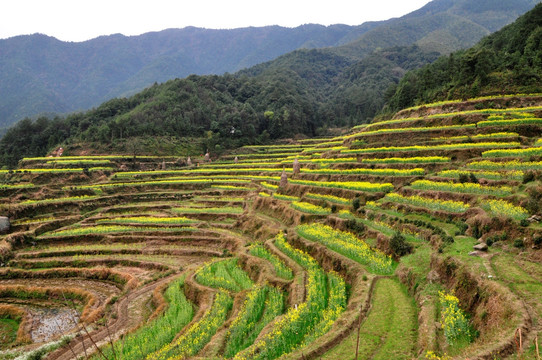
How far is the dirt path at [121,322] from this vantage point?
53.9 feet

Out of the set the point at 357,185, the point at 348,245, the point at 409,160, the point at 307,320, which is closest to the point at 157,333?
the point at 307,320

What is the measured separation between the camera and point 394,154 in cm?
3095

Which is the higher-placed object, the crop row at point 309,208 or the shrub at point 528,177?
the shrub at point 528,177

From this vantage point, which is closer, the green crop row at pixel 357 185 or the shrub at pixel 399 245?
the shrub at pixel 399 245

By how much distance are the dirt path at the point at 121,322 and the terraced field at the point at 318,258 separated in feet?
0.41

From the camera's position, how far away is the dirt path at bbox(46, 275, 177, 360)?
1642cm

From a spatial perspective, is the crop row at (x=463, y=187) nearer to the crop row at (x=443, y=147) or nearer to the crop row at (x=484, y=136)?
the crop row at (x=443, y=147)

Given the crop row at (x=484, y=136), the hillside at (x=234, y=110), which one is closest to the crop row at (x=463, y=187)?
the crop row at (x=484, y=136)

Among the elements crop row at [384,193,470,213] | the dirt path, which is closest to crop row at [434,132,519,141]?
crop row at [384,193,470,213]

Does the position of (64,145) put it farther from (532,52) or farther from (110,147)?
(532,52)

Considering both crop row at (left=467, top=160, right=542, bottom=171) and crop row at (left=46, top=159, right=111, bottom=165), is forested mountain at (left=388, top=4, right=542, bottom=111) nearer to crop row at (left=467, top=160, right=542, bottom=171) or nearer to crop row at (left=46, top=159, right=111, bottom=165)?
crop row at (left=467, top=160, right=542, bottom=171)

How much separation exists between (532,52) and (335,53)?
165591 mm

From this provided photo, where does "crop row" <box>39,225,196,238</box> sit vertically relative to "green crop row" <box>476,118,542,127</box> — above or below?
below

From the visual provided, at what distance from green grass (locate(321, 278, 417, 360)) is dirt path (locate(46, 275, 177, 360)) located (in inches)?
399
